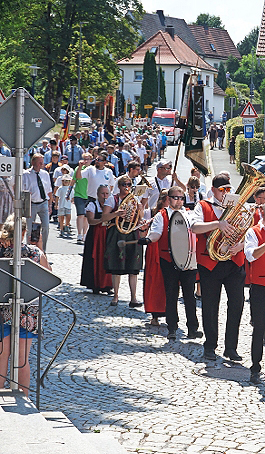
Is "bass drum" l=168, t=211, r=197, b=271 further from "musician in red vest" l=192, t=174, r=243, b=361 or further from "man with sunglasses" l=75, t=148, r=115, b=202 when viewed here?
Result: "man with sunglasses" l=75, t=148, r=115, b=202

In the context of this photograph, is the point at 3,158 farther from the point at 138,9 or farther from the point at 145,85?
the point at 145,85

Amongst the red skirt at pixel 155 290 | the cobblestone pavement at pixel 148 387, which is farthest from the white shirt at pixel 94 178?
the red skirt at pixel 155 290

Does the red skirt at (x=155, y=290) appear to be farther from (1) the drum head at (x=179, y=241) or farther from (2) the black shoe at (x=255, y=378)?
(2) the black shoe at (x=255, y=378)

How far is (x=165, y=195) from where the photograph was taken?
36.1 ft

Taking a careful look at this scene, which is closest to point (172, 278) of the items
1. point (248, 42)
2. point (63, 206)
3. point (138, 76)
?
point (63, 206)

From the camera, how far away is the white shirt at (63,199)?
62.7ft

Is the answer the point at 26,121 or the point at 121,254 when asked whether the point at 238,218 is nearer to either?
the point at 26,121

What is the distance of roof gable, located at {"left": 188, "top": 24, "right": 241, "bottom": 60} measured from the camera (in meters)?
131

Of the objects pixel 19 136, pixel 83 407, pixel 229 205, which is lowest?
pixel 83 407

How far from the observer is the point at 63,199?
19172mm

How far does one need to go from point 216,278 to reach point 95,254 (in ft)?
12.3

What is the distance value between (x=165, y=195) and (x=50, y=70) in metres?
46.8

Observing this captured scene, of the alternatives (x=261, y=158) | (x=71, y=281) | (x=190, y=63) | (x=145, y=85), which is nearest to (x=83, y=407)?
(x=71, y=281)

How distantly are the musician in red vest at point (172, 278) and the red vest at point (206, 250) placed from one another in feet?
3.43
